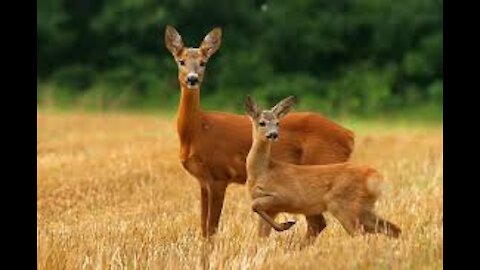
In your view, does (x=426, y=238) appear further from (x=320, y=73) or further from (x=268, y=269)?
(x=320, y=73)

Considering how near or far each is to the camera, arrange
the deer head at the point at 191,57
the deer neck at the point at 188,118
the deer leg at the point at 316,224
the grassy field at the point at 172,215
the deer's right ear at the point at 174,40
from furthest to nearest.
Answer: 1. the deer neck at the point at 188,118
2. the deer leg at the point at 316,224
3. the deer's right ear at the point at 174,40
4. the deer head at the point at 191,57
5. the grassy field at the point at 172,215

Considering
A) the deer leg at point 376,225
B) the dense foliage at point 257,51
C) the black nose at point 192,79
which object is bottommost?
the deer leg at point 376,225

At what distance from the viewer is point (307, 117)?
9148mm

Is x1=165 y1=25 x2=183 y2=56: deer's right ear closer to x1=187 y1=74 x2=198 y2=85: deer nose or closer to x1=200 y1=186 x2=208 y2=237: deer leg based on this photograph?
x1=187 y1=74 x2=198 y2=85: deer nose

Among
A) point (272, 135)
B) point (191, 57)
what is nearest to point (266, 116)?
point (272, 135)

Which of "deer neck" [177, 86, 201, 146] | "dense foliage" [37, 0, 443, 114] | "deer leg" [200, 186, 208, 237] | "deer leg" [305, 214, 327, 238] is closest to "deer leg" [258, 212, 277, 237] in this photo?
"deer leg" [305, 214, 327, 238]

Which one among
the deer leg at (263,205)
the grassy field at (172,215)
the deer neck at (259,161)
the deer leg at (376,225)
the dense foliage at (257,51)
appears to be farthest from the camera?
the dense foliage at (257,51)

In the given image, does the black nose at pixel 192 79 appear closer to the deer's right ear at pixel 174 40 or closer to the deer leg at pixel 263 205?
the deer's right ear at pixel 174 40

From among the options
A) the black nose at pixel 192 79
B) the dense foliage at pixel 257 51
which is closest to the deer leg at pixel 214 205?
the black nose at pixel 192 79

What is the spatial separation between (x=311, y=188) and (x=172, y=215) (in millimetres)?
2555

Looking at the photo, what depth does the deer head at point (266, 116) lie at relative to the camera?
25.7 ft

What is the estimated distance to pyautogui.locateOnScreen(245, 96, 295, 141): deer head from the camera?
25.7 ft

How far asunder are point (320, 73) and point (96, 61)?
6.29m
